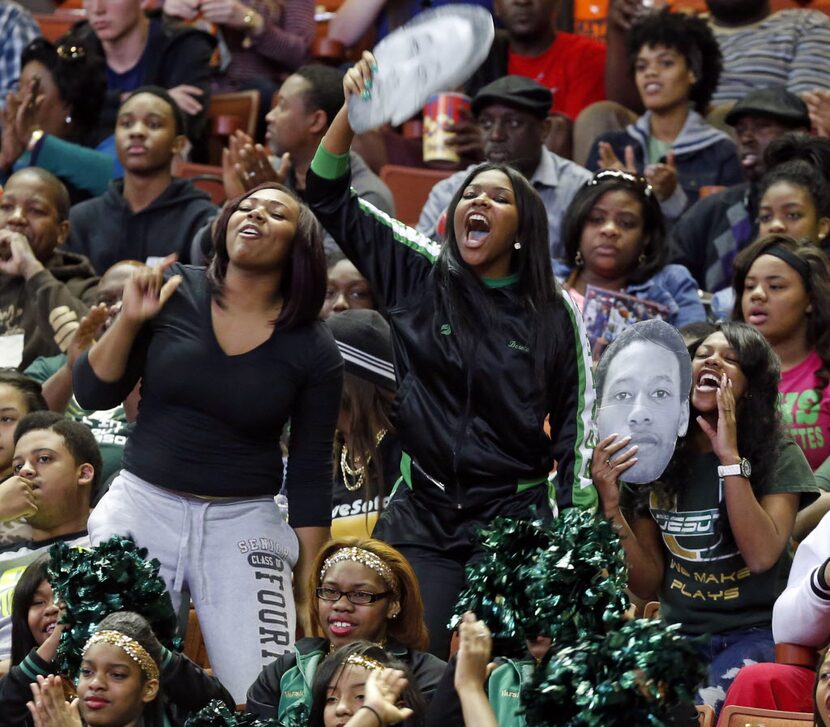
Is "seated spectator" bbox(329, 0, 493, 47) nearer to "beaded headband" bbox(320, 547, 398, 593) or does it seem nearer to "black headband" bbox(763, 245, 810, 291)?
"black headband" bbox(763, 245, 810, 291)

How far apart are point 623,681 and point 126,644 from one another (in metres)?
1.35

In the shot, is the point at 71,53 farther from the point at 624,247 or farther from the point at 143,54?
the point at 624,247

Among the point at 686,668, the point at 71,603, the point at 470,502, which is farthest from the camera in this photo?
the point at 470,502

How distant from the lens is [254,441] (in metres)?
4.54

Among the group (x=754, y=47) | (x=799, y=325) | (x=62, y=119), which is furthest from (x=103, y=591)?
(x=754, y=47)

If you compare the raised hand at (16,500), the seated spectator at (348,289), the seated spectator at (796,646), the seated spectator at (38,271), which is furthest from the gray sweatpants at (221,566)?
the seated spectator at (38,271)

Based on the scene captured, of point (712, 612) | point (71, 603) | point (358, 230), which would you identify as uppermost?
point (358, 230)

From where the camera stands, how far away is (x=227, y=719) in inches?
158

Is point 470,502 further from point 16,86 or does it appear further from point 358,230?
point 16,86

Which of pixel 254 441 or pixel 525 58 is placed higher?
pixel 525 58

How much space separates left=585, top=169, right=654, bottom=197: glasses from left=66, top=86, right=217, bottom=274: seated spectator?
1.88 meters

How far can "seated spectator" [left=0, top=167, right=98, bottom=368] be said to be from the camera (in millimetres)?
6832

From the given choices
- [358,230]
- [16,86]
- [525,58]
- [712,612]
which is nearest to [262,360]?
[358,230]

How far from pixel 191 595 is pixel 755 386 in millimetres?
1715
